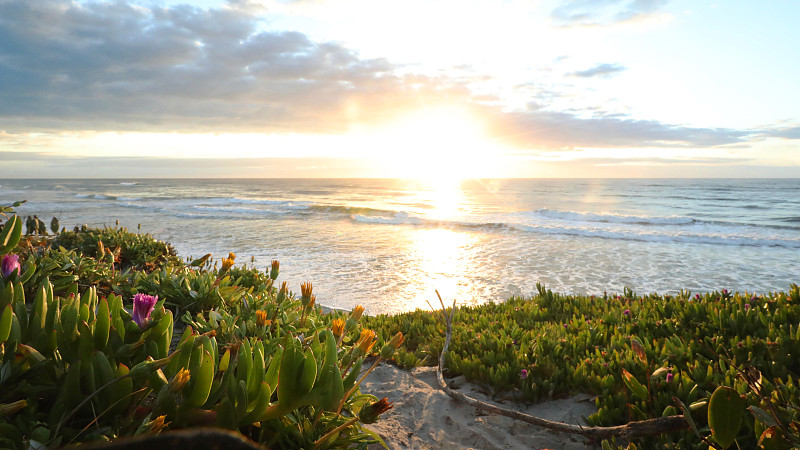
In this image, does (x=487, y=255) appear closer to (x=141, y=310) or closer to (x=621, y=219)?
(x=141, y=310)

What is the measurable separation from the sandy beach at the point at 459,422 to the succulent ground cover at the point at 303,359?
0.15m

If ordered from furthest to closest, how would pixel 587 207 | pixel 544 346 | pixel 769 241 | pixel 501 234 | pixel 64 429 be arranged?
1. pixel 587 207
2. pixel 501 234
3. pixel 769 241
4. pixel 544 346
5. pixel 64 429

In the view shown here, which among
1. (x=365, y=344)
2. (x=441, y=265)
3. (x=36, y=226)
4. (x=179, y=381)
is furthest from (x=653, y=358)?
(x=441, y=265)

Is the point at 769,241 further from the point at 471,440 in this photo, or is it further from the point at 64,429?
the point at 64,429

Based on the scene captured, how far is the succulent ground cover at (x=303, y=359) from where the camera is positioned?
57.2 inches

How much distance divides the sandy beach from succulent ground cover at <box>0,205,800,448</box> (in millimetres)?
153

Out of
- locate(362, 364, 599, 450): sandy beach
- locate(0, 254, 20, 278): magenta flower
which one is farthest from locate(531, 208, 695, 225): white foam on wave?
locate(0, 254, 20, 278): magenta flower

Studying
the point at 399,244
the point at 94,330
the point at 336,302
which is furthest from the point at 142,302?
the point at 399,244

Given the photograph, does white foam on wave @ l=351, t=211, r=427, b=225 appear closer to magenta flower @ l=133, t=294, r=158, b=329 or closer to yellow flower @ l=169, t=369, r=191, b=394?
magenta flower @ l=133, t=294, r=158, b=329

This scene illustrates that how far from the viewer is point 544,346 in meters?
3.70

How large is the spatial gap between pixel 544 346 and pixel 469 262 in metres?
9.38

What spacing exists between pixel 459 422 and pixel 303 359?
1722mm

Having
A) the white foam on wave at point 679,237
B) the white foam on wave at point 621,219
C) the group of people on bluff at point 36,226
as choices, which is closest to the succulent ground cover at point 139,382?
the group of people on bluff at point 36,226

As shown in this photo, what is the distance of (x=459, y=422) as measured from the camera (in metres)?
2.86
